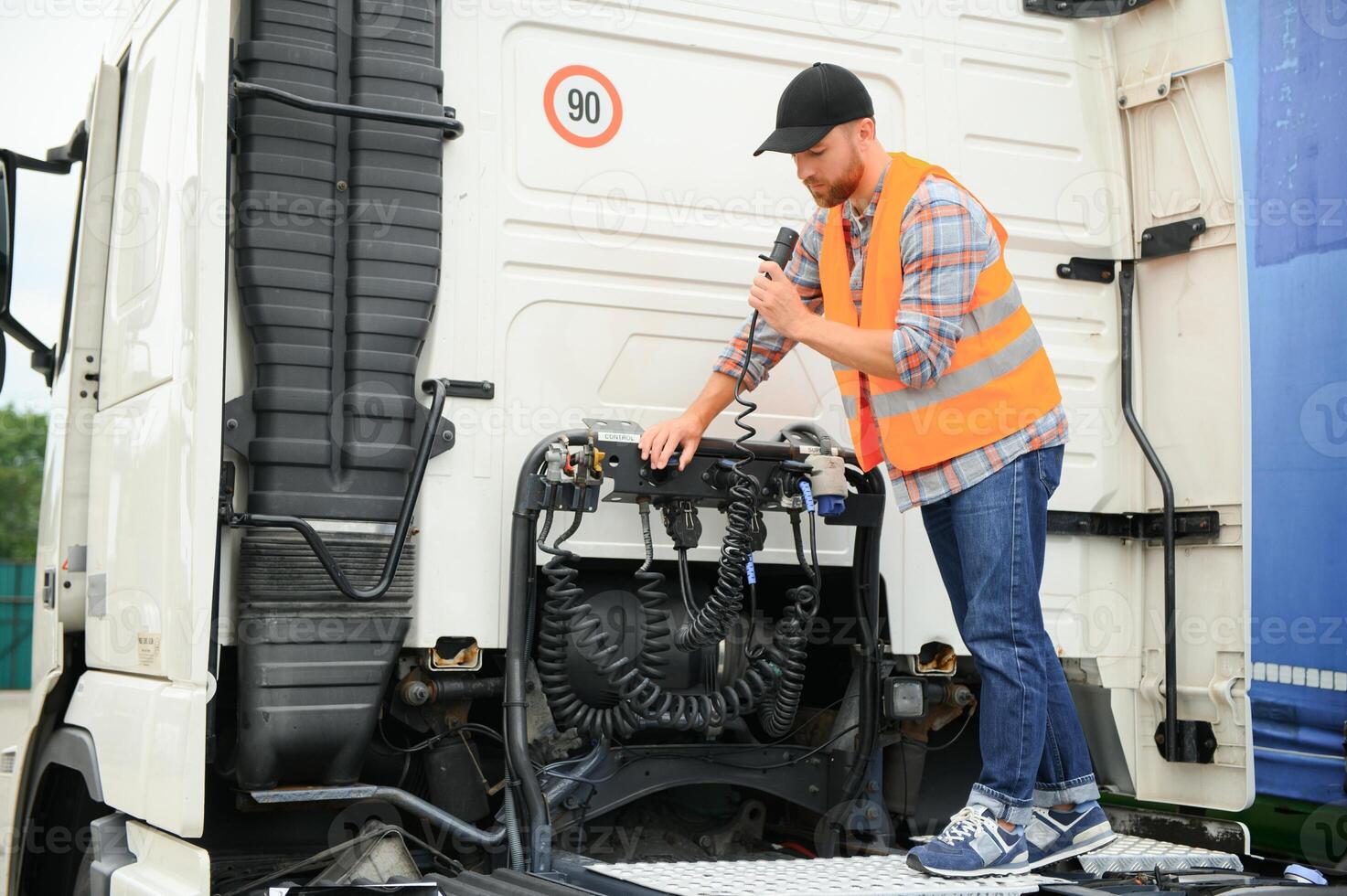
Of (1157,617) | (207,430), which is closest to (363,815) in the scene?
(207,430)

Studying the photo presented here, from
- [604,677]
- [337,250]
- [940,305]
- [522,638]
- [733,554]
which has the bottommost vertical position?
[604,677]

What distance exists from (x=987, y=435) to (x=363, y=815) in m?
1.78

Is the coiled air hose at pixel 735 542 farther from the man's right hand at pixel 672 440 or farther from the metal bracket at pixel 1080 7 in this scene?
the metal bracket at pixel 1080 7

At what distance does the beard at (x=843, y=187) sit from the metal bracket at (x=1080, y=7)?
49.2 inches

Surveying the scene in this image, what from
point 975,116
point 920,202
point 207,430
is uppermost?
point 975,116

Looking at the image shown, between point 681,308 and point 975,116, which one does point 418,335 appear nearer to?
point 681,308

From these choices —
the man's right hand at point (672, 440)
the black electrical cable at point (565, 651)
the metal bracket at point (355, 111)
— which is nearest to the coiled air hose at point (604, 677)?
the black electrical cable at point (565, 651)

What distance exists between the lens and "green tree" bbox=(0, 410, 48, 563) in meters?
29.7

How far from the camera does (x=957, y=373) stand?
10.0 ft

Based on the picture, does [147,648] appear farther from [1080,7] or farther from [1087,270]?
[1080,7]

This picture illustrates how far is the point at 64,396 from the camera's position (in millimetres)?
3838

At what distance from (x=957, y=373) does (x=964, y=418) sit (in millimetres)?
105

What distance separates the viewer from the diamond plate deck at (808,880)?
2.59 metres

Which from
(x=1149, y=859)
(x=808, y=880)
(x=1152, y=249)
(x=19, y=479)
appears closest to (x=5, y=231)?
(x=808, y=880)
